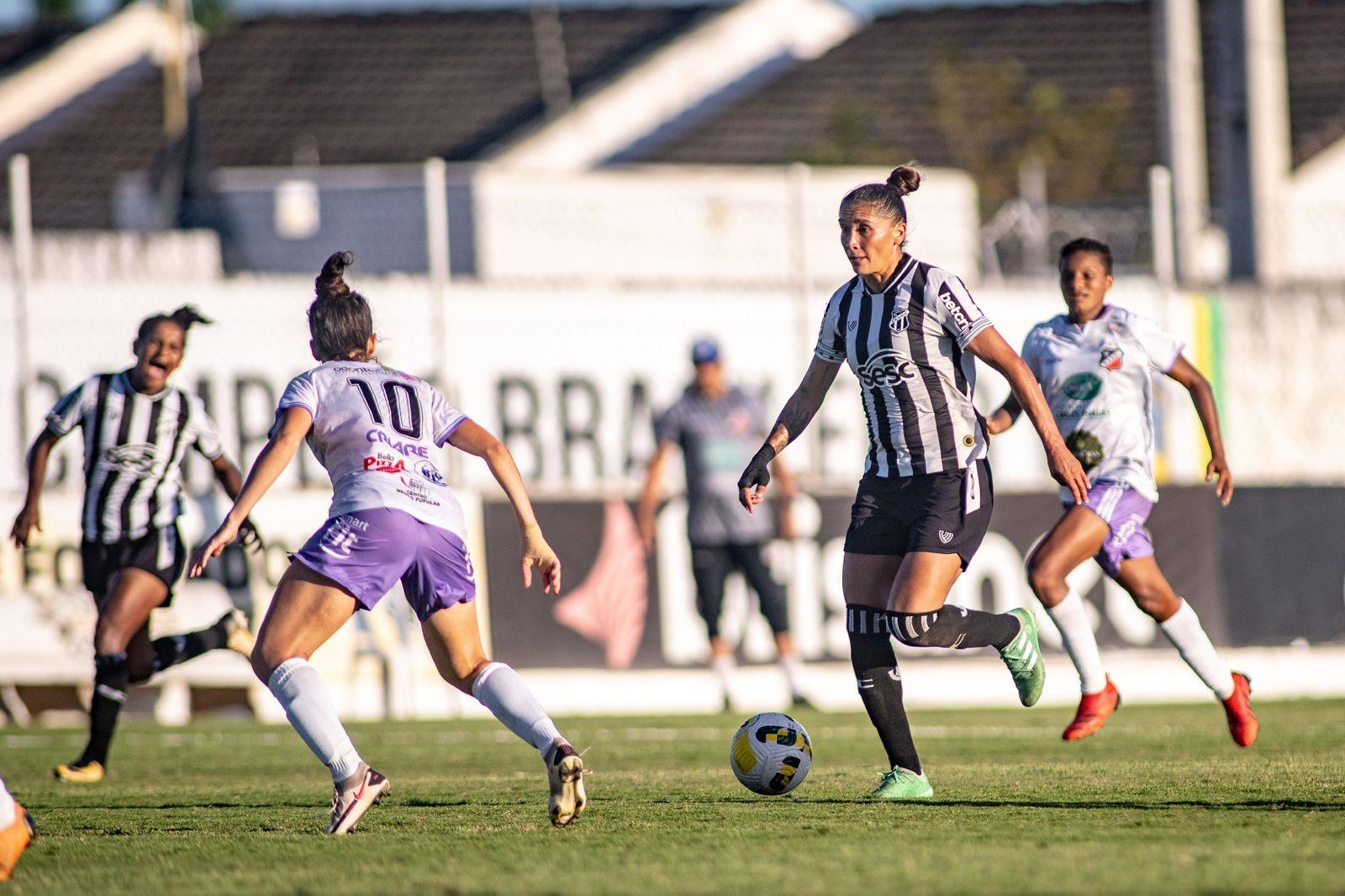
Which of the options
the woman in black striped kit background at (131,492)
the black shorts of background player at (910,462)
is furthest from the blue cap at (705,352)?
the black shorts of background player at (910,462)

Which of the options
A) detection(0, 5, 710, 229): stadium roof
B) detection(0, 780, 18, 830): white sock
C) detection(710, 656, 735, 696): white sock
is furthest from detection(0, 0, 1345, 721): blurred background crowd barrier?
detection(0, 5, 710, 229): stadium roof

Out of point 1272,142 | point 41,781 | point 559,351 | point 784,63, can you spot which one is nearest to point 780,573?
point 559,351

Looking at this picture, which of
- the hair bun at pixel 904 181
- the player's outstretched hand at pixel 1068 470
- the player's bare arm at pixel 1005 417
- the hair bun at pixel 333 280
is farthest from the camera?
the player's bare arm at pixel 1005 417

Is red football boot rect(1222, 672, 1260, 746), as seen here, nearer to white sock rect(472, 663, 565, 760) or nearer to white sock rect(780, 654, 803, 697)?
white sock rect(472, 663, 565, 760)

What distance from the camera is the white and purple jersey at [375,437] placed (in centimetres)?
666

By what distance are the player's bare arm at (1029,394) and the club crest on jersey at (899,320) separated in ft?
0.80

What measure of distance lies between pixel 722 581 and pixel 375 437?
21.4 ft

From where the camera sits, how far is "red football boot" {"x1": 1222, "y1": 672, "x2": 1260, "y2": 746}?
875cm

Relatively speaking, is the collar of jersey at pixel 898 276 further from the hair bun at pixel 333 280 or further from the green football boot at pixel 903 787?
the hair bun at pixel 333 280

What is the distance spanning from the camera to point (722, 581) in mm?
13016

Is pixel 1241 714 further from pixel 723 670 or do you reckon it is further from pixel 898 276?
pixel 723 670

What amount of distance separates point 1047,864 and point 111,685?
542 cm

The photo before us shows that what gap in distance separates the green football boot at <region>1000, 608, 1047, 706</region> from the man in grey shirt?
5.61 m

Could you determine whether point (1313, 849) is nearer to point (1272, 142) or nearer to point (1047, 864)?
point (1047, 864)
